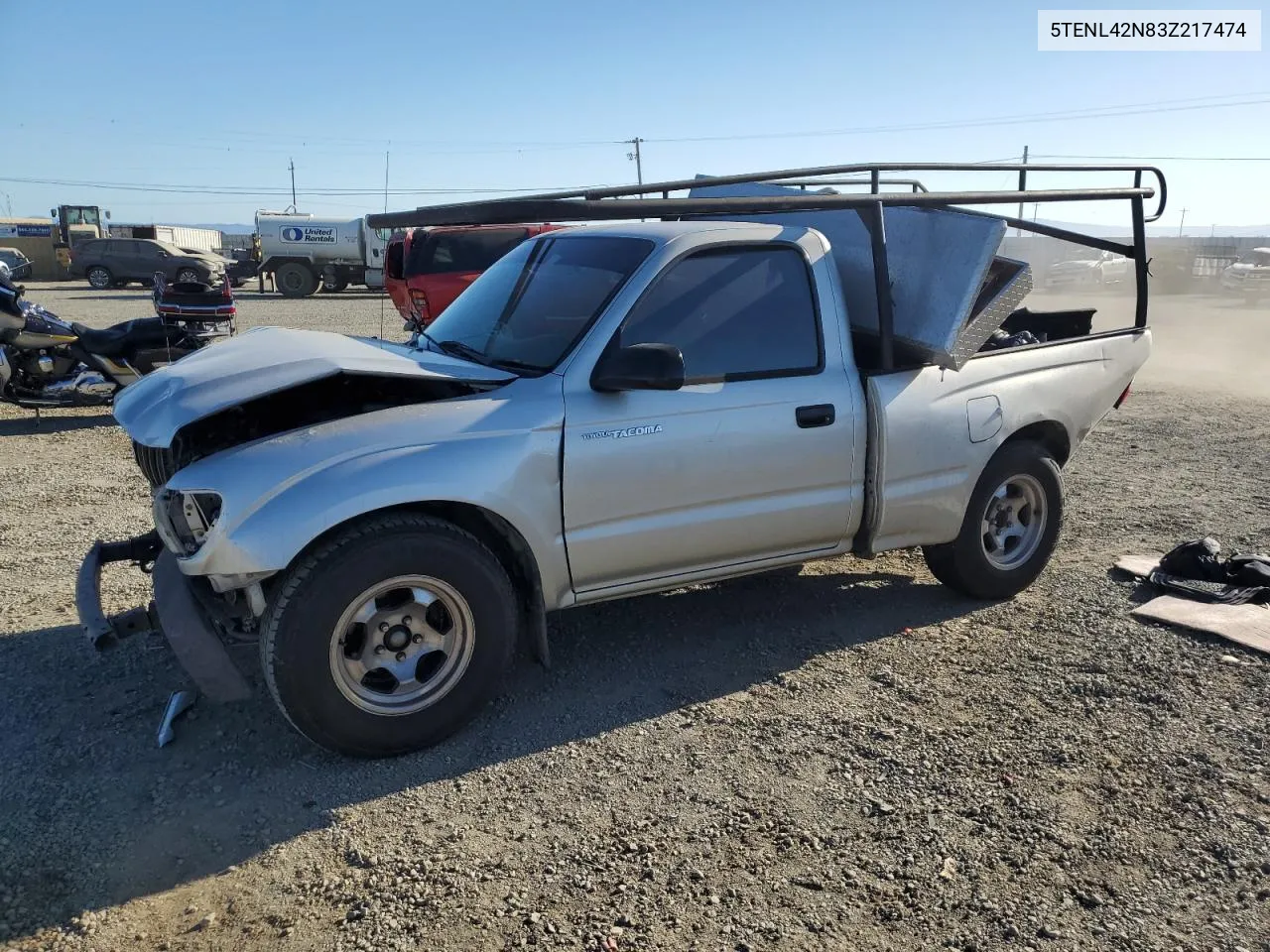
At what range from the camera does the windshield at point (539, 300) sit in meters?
4.06

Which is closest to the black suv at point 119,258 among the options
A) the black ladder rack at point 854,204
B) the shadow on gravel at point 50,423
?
the shadow on gravel at point 50,423

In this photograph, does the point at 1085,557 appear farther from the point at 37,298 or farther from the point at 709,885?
the point at 37,298

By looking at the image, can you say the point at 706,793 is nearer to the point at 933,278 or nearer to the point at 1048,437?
the point at 933,278

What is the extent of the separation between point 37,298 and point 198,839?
32.3m

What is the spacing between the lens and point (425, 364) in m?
3.92

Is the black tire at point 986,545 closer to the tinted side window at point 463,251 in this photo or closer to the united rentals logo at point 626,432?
the united rentals logo at point 626,432

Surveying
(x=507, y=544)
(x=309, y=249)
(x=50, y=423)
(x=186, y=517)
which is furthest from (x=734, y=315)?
(x=309, y=249)

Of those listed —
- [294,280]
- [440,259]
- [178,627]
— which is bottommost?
[178,627]

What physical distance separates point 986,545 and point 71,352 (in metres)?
8.58

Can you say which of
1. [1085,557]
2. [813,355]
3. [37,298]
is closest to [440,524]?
[813,355]

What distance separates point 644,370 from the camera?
12.0 feet

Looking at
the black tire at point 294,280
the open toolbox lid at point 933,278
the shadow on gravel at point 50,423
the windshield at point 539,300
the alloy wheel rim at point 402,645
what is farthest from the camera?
the black tire at point 294,280

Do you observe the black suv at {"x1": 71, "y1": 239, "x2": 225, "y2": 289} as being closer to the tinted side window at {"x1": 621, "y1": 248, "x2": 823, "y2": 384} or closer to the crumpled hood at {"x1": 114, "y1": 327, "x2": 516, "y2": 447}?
the crumpled hood at {"x1": 114, "y1": 327, "x2": 516, "y2": 447}

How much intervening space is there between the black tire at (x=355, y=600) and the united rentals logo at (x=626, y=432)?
0.61 meters
